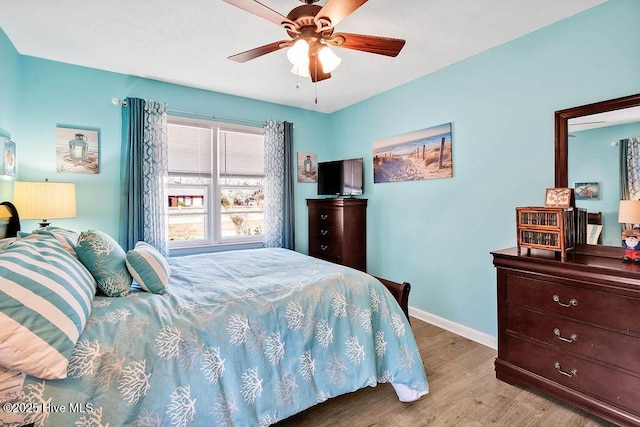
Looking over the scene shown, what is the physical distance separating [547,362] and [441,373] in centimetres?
68

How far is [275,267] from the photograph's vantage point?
2309mm

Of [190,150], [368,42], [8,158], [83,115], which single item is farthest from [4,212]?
[368,42]

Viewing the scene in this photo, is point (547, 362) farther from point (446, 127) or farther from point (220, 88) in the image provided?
point (220, 88)

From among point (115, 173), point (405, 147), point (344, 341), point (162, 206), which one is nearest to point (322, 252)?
point (405, 147)

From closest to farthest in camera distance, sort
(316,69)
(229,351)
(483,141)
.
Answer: (229,351)
(316,69)
(483,141)

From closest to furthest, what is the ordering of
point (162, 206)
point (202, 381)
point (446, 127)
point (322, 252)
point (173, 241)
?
point (202, 381) → point (446, 127) → point (162, 206) → point (173, 241) → point (322, 252)

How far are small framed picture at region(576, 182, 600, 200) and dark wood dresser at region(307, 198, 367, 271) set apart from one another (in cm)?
214

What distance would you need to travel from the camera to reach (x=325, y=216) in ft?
12.7

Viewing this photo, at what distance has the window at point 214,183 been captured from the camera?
3502mm

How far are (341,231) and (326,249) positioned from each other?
375 millimetres

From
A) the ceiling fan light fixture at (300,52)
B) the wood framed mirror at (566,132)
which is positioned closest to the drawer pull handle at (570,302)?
the wood framed mirror at (566,132)

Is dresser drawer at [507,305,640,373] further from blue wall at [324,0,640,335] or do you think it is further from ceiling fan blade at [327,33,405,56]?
ceiling fan blade at [327,33,405,56]

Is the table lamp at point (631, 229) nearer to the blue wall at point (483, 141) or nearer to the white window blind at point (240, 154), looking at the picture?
the blue wall at point (483, 141)

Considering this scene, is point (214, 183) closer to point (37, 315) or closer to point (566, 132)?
point (37, 315)
